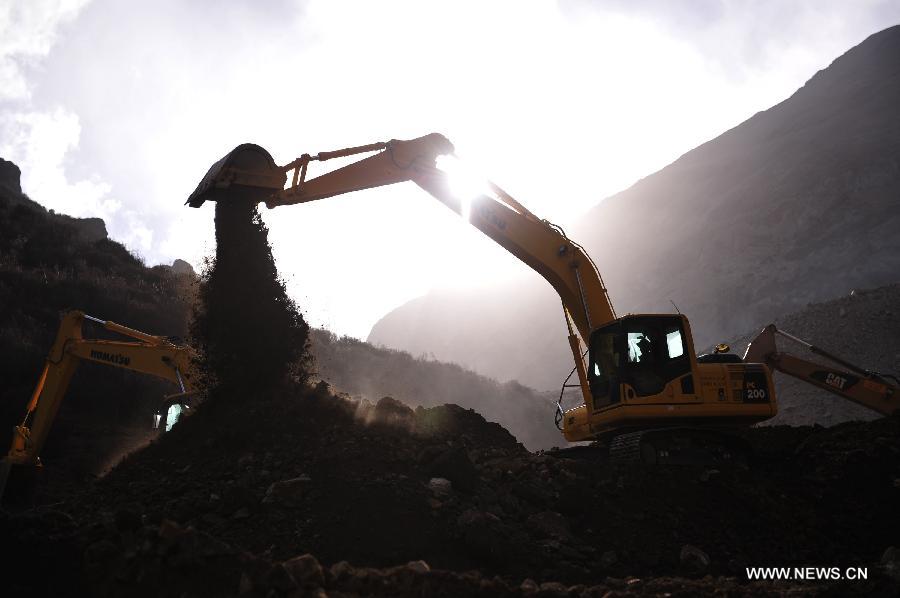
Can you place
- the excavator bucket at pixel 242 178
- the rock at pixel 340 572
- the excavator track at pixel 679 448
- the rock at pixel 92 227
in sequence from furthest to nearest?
the rock at pixel 92 227
the excavator track at pixel 679 448
the excavator bucket at pixel 242 178
the rock at pixel 340 572

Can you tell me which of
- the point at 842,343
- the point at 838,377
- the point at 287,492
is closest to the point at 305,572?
the point at 287,492

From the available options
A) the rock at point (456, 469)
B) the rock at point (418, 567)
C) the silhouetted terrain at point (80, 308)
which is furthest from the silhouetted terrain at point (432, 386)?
the rock at point (418, 567)

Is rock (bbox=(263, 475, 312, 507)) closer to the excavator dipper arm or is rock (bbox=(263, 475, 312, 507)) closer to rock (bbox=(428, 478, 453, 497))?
rock (bbox=(428, 478, 453, 497))

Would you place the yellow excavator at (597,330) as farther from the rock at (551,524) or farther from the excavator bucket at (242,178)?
the rock at (551,524)

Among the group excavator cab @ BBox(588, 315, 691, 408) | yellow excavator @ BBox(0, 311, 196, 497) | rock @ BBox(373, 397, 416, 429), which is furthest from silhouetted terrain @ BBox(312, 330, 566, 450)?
excavator cab @ BBox(588, 315, 691, 408)

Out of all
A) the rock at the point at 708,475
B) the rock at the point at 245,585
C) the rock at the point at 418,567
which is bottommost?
the rock at the point at 245,585

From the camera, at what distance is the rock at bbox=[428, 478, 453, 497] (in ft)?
27.9

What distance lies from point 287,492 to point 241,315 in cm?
450

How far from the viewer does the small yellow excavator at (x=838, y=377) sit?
14.4 metres

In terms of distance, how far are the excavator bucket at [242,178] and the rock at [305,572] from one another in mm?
7347

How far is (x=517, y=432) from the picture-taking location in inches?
1547

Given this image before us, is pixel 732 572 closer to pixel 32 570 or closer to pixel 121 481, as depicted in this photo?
pixel 32 570

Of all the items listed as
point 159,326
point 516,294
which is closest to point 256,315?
point 159,326

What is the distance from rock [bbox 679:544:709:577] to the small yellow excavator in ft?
26.1
